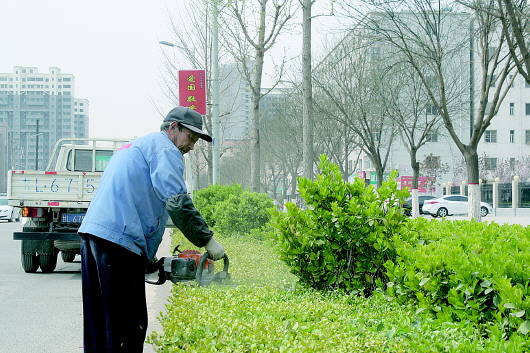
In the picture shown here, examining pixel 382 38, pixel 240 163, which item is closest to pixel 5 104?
pixel 240 163

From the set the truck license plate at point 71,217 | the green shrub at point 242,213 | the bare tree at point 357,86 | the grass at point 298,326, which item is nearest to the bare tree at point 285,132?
the bare tree at point 357,86

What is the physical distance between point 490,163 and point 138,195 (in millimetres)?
68033

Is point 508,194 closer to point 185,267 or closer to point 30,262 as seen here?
point 30,262

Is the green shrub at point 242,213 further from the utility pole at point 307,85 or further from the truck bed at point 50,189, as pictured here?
the truck bed at point 50,189

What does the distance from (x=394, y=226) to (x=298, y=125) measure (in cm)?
3262

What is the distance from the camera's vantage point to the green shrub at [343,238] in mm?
5914

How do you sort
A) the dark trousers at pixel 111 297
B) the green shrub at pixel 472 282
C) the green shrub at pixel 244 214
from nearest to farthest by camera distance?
the dark trousers at pixel 111 297, the green shrub at pixel 472 282, the green shrub at pixel 244 214

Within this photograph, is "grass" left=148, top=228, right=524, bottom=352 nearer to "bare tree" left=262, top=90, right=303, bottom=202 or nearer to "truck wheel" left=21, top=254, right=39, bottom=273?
"truck wheel" left=21, top=254, right=39, bottom=273

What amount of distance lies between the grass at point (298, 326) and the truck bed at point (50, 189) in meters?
5.72

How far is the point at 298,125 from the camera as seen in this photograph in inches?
1511

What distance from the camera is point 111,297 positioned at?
3.61m

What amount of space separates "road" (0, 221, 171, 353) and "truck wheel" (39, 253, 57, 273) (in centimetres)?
17

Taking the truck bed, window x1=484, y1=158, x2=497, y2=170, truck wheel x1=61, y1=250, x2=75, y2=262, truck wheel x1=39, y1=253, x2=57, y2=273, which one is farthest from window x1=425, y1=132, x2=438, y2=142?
the truck bed

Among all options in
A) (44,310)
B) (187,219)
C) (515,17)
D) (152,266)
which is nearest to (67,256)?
(44,310)
